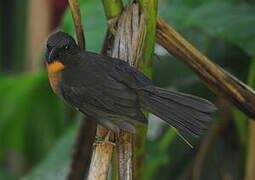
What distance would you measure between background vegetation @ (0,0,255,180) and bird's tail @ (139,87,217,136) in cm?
26

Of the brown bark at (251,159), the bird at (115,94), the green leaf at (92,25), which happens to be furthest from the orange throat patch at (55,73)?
the brown bark at (251,159)

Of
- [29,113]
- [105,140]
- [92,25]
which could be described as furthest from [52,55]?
[29,113]

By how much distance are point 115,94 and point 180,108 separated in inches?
6.5

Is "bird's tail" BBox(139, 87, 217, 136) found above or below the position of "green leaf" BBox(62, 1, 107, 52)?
above

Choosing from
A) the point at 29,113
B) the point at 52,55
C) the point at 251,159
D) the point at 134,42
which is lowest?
the point at 29,113

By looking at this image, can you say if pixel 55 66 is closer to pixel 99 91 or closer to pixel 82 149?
pixel 99 91

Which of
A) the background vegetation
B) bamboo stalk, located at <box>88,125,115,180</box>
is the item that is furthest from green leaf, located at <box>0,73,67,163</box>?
bamboo stalk, located at <box>88,125,115,180</box>

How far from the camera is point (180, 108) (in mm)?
1738

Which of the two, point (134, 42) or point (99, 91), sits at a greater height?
point (134, 42)

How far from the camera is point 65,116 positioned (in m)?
3.12

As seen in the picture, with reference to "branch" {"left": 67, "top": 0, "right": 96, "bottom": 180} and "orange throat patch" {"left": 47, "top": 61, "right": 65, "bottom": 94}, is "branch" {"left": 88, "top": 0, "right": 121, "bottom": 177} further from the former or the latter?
"branch" {"left": 67, "top": 0, "right": 96, "bottom": 180}

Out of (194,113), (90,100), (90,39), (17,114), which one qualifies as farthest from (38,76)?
(194,113)

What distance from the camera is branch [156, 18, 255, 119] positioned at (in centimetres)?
182

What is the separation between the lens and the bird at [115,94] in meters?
1.71
